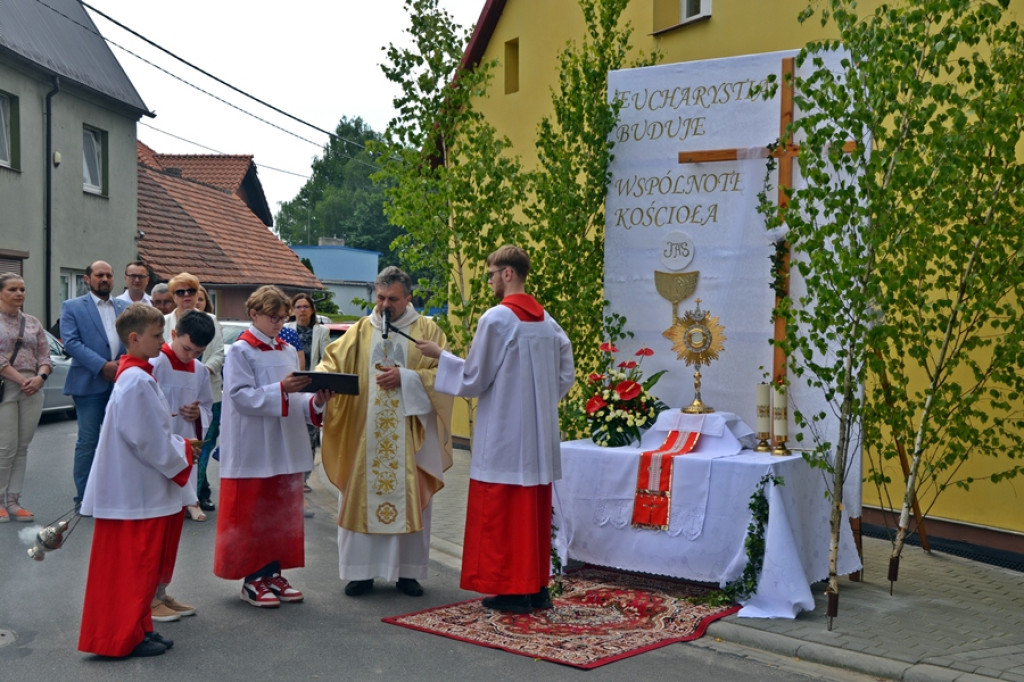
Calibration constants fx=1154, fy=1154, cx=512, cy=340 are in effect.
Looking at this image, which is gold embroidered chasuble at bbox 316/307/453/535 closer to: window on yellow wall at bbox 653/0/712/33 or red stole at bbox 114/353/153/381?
red stole at bbox 114/353/153/381

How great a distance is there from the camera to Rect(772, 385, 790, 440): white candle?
24.0 feet

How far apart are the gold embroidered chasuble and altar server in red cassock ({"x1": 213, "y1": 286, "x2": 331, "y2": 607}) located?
15.3 inches

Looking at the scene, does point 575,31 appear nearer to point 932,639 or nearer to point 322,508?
point 322,508

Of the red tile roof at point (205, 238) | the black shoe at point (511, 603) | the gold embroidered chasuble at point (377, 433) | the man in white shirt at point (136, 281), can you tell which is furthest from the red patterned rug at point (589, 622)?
the red tile roof at point (205, 238)

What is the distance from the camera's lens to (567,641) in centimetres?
618

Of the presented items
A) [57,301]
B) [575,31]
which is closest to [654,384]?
[575,31]

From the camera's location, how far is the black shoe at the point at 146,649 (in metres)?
5.71

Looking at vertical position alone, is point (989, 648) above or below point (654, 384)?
below

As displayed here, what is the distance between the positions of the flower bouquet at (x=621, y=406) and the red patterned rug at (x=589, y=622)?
3.26ft

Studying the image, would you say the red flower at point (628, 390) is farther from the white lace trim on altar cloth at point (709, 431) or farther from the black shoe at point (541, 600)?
the black shoe at point (541, 600)

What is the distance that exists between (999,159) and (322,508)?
662 cm

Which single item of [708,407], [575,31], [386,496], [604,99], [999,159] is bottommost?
[386,496]

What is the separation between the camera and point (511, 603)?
685 centimetres

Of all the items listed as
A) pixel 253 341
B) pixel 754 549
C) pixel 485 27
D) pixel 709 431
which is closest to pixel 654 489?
pixel 709 431
